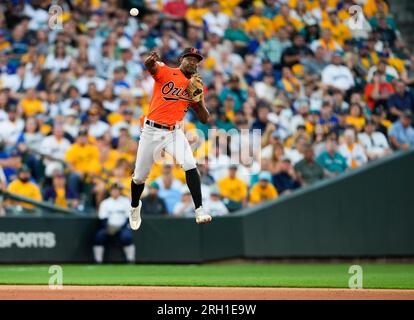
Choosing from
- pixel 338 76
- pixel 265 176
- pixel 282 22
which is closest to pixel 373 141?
pixel 338 76

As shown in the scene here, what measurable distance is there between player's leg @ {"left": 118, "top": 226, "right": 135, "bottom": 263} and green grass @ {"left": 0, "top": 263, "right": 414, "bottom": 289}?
34 cm

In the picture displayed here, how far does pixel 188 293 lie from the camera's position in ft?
36.0

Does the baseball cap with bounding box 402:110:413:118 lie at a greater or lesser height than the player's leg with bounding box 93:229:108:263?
greater

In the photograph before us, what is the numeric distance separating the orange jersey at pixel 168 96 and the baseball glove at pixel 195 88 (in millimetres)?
57

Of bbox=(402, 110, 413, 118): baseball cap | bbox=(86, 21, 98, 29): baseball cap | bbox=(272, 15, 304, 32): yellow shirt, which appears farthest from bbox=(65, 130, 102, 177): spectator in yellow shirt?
bbox=(402, 110, 413, 118): baseball cap

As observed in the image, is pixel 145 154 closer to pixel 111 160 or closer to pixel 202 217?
pixel 202 217

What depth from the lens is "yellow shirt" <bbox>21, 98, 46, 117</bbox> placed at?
55.9 ft

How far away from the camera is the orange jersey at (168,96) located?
1116 centimetres

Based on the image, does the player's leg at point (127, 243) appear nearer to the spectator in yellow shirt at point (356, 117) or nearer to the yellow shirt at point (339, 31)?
the spectator in yellow shirt at point (356, 117)

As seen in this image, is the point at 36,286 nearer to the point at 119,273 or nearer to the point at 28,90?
the point at 119,273

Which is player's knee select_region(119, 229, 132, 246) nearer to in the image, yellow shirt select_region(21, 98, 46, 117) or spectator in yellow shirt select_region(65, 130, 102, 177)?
spectator in yellow shirt select_region(65, 130, 102, 177)

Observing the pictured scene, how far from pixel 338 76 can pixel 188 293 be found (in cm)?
897

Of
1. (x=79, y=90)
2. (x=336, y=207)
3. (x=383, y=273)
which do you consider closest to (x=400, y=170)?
(x=336, y=207)

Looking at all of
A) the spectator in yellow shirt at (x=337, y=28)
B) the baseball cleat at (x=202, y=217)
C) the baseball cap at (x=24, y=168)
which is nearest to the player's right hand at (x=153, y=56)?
the baseball cleat at (x=202, y=217)
